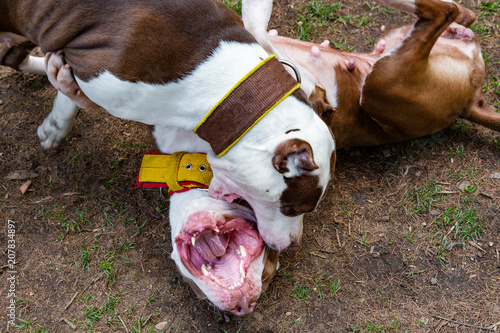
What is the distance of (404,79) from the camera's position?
10.9ft

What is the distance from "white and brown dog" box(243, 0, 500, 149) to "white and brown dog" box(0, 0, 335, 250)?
0.78 meters

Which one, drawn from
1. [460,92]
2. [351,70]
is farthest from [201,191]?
[460,92]

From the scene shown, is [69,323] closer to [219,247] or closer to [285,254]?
[219,247]

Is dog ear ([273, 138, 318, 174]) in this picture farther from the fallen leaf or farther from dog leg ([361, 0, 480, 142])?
the fallen leaf

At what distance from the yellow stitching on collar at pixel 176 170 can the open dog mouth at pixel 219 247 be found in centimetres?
25

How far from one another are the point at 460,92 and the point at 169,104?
2.26m

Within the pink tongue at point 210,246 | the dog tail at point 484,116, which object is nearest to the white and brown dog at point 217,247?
the pink tongue at point 210,246

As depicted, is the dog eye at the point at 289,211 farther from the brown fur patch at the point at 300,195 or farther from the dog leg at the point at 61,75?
the dog leg at the point at 61,75

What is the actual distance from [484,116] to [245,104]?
2.25 metres

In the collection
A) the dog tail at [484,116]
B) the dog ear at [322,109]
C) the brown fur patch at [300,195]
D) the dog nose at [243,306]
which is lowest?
the dog nose at [243,306]

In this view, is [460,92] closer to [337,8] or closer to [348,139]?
[348,139]

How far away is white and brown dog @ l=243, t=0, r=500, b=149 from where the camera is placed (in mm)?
3281

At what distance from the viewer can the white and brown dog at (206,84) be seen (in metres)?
2.34

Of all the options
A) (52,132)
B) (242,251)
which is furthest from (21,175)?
(242,251)
